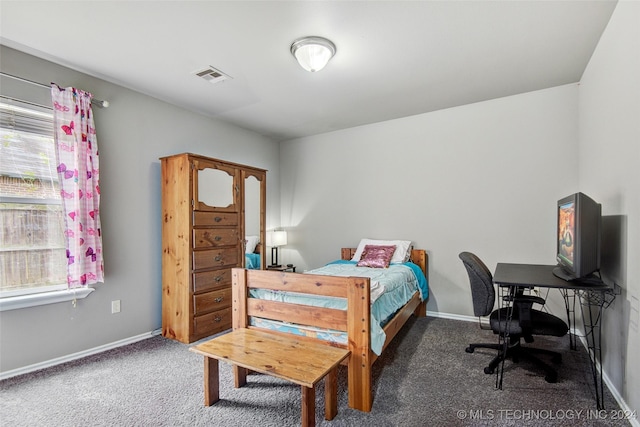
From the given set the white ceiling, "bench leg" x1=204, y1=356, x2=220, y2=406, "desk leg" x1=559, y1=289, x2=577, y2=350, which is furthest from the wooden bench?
"desk leg" x1=559, y1=289, x2=577, y2=350

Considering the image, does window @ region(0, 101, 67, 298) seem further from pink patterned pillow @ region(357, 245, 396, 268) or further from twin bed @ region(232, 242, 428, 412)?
pink patterned pillow @ region(357, 245, 396, 268)

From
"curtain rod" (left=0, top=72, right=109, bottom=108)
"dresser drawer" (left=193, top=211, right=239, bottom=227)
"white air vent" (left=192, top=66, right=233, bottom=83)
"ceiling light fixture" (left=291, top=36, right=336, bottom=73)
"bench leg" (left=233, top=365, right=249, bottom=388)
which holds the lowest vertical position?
"bench leg" (left=233, top=365, right=249, bottom=388)

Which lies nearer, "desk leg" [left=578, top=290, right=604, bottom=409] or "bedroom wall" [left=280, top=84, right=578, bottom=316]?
"desk leg" [left=578, top=290, right=604, bottom=409]

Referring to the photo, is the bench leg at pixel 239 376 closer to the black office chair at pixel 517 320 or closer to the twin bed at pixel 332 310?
the twin bed at pixel 332 310

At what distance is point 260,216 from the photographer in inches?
153

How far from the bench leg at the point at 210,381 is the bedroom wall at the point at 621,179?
2350 mm

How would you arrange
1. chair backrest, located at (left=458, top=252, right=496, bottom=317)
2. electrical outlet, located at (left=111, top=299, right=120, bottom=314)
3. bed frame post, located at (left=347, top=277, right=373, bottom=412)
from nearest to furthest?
bed frame post, located at (left=347, top=277, right=373, bottom=412) → chair backrest, located at (left=458, top=252, right=496, bottom=317) → electrical outlet, located at (left=111, top=299, right=120, bottom=314)

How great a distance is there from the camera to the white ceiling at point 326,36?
77.1 inches

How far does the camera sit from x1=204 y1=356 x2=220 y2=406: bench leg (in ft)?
6.34

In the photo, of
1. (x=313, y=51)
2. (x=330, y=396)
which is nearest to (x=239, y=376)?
(x=330, y=396)

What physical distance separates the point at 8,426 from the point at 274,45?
290cm

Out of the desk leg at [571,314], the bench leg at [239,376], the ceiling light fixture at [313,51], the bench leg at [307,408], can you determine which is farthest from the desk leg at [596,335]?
the ceiling light fixture at [313,51]

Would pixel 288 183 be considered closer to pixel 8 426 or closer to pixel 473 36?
pixel 473 36

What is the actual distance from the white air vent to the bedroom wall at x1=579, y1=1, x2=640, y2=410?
9.19ft
